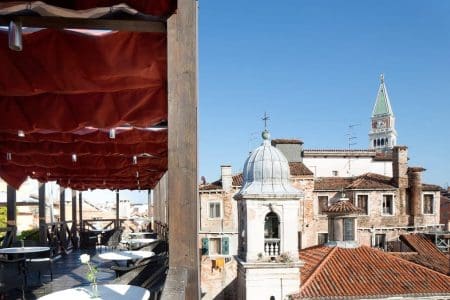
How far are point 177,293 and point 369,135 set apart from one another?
333 feet

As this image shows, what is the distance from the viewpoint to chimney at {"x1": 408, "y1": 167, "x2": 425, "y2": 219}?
3147cm

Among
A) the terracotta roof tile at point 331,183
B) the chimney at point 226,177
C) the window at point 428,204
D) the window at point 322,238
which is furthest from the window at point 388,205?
the chimney at point 226,177

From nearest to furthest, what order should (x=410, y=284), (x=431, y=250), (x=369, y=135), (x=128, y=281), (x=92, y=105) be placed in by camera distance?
(x=92, y=105), (x=128, y=281), (x=410, y=284), (x=431, y=250), (x=369, y=135)

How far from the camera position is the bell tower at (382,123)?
303ft

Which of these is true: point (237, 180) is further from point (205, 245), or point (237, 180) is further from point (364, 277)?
point (364, 277)

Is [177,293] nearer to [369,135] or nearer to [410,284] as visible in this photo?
[410,284]

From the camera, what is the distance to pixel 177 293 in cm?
207

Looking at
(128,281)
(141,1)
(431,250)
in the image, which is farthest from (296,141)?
(141,1)

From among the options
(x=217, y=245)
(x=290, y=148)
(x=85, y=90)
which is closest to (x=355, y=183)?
(x=290, y=148)

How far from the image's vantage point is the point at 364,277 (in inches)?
744

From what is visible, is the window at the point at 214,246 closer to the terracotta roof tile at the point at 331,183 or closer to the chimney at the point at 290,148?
the terracotta roof tile at the point at 331,183

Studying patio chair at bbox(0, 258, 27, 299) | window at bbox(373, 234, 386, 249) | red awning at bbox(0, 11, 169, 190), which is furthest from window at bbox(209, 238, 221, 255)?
patio chair at bbox(0, 258, 27, 299)

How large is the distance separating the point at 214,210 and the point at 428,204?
15.5 metres

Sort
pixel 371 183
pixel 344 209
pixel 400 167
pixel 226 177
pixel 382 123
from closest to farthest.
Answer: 1. pixel 344 209
2. pixel 226 177
3. pixel 371 183
4. pixel 400 167
5. pixel 382 123
